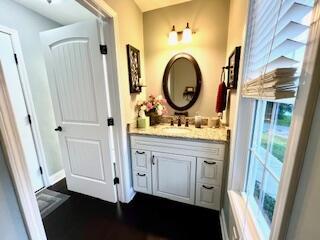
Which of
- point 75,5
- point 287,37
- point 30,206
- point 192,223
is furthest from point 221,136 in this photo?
point 75,5

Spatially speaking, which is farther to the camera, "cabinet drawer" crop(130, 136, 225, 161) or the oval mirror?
the oval mirror

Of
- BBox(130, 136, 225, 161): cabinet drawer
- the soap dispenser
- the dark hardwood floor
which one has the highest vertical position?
the soap dispenser

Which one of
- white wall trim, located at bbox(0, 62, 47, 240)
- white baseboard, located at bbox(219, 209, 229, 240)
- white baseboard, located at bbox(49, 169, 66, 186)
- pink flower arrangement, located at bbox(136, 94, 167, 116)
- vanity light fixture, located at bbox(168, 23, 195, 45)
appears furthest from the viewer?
white baseboard, located at bbox(49, 169, 66, 186)

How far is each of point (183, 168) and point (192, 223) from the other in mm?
571

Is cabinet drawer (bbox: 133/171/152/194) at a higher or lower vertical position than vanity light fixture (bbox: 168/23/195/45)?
lower

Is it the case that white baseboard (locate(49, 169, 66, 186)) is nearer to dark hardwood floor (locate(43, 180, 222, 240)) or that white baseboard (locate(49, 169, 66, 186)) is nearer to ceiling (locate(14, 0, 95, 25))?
dark hardwood floor (locate(43, 180, 222, 240))

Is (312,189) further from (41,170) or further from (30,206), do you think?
(41,170)

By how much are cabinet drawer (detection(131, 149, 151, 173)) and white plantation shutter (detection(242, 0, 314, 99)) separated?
1298mm

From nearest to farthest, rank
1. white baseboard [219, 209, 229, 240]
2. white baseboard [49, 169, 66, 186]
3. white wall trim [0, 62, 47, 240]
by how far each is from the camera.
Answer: white wall trim [0, 62, 47, 240] → white baseboard [219, 209, 229, 240] → white baseboard [49, 169, 66, 186]

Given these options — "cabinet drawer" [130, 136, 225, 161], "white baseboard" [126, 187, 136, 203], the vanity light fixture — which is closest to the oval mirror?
the vanity light fixture

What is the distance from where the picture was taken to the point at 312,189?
1.41 ft

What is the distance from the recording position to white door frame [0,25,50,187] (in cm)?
174

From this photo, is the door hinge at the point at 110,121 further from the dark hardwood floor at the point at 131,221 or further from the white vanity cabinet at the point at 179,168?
the dark hardwood floor at the point at 131,221

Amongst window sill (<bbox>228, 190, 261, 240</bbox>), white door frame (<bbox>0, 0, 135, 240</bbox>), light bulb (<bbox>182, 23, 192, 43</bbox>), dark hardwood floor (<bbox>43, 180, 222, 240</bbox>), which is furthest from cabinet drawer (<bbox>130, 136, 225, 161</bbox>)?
light bulb (<bbox>182, 23, 192, 43</bbox>)
